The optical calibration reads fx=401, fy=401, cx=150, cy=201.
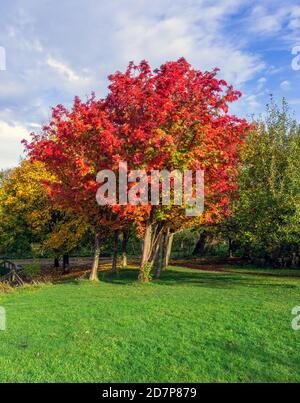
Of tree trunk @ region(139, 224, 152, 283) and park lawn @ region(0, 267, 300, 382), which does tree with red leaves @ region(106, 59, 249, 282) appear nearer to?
tree trunk @ region(139, 224, 152, 283)

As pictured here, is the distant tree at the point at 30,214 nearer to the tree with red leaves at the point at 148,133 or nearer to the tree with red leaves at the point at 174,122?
the tree with red leaves at the point at 148,133

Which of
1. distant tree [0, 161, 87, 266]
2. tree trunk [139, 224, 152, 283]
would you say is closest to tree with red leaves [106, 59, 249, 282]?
tree trunk [139, 224, 152, 283]

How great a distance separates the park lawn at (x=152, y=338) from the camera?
7.61 metres

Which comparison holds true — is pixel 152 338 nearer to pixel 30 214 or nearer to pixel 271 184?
pixel 271 184

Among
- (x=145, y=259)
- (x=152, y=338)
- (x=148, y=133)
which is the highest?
(x=148, y=133)

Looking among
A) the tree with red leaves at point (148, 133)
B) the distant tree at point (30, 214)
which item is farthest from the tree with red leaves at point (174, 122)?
the distant tree at point (30, 214)

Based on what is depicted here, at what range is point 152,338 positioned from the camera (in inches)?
379

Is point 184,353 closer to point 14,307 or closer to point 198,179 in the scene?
point 14,307

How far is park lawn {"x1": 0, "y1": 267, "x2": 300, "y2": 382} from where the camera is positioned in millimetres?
7613

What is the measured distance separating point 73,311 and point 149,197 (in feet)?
22.8

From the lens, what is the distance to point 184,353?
28.2ft

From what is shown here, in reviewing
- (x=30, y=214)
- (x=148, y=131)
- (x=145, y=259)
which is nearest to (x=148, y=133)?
(x=148, y=131)

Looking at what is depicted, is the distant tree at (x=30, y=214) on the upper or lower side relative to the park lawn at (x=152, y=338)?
upper
